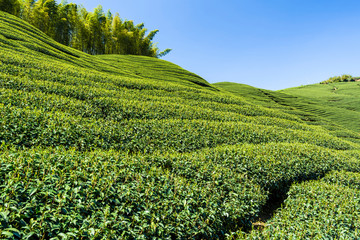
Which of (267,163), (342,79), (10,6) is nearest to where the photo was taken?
(267,163)

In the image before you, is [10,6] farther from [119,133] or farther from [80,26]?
[119,133]

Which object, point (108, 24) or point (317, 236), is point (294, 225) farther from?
point (108, 24)

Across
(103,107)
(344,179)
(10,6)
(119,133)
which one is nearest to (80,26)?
(10,6)

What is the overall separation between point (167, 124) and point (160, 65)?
53.6 meters

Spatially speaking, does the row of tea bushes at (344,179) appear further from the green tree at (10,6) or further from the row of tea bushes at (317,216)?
the green tree at (10,6)

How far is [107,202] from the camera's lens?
20.8 feet

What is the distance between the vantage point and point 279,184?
38.7 feet

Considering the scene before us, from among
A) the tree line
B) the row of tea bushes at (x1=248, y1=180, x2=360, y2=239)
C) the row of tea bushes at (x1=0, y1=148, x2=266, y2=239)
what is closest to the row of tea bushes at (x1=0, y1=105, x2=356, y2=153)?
the row of tea bushes at (x1=0, y1=148, x2=266, y2=239)

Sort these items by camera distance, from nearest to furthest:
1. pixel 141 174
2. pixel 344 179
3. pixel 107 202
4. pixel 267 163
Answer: pixel 107 202, pixel 141 174, pixel 267 163, pixel 344 179

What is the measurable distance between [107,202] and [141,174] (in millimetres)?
2184

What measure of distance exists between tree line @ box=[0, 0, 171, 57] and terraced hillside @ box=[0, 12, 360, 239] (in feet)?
187

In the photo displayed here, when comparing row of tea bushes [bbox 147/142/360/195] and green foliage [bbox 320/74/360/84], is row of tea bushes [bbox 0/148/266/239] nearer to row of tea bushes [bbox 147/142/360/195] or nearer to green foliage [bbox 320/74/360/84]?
row of tea bushes [bbox 147/142/360/195]

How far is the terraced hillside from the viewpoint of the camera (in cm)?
546

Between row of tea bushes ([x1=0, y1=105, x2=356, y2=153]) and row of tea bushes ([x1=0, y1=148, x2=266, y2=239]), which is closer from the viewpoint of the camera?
row of tea bushes ([x1=0, y1=148, x2=266, y2=239])
